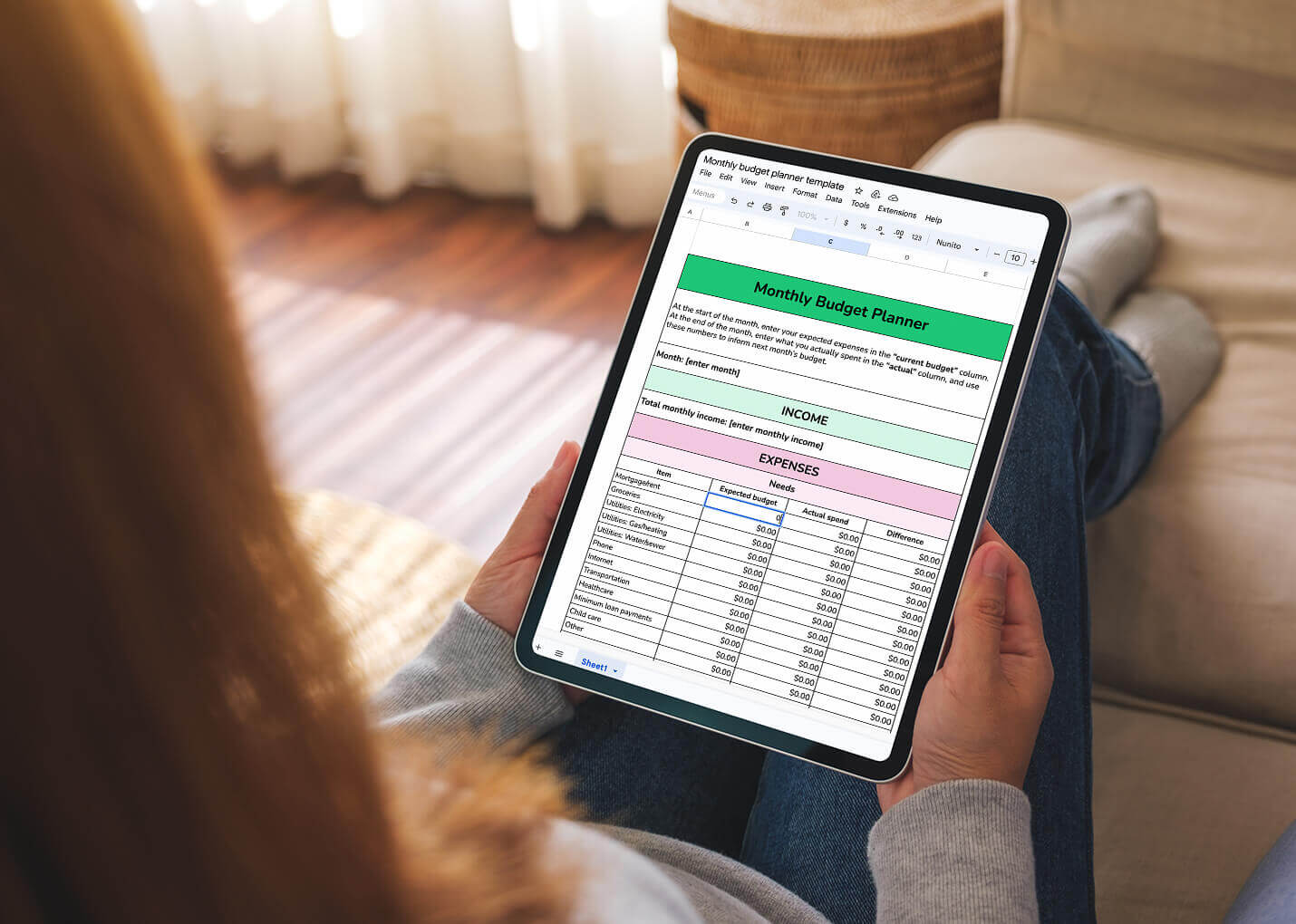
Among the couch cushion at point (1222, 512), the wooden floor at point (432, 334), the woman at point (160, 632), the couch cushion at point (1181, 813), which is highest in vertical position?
the woman at point (160, 632)

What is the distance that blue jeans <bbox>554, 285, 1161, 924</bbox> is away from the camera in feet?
2.04

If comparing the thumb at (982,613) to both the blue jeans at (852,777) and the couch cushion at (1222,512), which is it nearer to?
the blue jeans at (852,777)

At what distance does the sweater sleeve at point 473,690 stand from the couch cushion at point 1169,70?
96 centimetres

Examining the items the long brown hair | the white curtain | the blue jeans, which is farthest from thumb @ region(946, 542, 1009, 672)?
the white curtain

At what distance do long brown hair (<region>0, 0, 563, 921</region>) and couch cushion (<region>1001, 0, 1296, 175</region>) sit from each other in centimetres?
116

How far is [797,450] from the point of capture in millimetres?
634

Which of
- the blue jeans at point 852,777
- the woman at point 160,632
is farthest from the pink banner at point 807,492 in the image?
the woman at point 160,632

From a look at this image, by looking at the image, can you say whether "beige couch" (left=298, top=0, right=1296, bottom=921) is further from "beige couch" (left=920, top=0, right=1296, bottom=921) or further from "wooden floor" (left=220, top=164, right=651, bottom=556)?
"wooden floor" (left=220, top=164, right=651, bottom=556)

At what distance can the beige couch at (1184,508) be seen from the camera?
2.35ft

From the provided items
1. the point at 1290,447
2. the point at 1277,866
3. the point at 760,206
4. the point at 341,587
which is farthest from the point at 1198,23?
the point at 341,587

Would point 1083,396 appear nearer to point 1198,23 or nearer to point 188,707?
point 1198,23

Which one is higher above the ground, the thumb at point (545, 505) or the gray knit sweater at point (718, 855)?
the thumb at point (545, 505)

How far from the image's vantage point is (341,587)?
4.39 ft

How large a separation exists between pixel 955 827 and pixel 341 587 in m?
0.96
